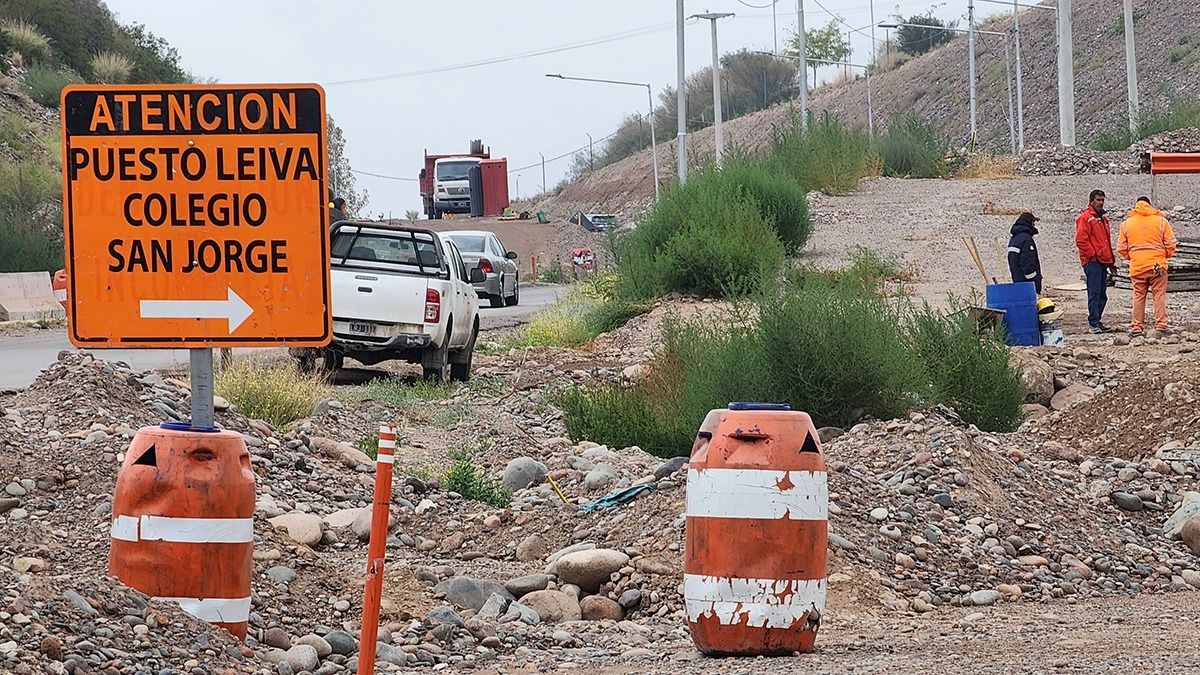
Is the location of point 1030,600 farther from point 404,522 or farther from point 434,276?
point 434,276

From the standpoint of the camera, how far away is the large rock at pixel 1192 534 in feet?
33.9

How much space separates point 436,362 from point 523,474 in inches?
265

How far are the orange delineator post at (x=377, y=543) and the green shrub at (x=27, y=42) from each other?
185 feet

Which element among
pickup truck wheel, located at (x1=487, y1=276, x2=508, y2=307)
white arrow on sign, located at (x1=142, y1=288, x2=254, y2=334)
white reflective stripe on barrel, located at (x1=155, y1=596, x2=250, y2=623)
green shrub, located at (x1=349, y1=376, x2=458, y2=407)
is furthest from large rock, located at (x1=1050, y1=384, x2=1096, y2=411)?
pickup truck wheel, located at (x1=487, y1=276, x2=508, y2=307)

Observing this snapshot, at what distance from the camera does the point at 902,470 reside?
10.8 meters

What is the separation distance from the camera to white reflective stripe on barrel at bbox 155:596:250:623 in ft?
22.1

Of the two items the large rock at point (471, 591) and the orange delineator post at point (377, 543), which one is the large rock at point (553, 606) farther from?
the orange delineator post at point (377, 543)

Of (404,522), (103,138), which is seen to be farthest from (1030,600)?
(103,138)

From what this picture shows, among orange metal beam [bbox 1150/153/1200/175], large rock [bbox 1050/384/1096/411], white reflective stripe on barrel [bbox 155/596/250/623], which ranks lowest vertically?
white reflective stripe on barrel [bbox 155/596/250/623]

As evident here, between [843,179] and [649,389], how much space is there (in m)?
24.8

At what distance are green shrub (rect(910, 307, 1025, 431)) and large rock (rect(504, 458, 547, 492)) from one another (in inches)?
171

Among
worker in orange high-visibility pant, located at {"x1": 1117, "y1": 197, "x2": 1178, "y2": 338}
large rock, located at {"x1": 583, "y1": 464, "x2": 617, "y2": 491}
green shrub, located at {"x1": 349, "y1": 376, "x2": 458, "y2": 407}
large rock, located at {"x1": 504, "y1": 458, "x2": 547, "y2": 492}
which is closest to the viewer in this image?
large rock, located at {"x1": 583, "y1": 464, "x2": 617, "y2": 491}

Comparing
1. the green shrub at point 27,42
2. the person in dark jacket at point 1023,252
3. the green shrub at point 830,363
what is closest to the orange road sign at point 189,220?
the green shrub at point 830,363

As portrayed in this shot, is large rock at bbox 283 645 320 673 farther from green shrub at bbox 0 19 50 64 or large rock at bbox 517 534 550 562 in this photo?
green shrub at bbox 0 19 50 64
